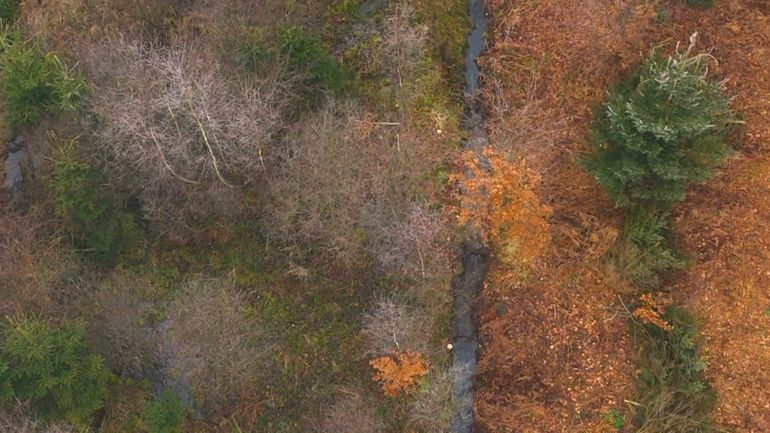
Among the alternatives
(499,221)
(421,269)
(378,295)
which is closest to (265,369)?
(378,295)

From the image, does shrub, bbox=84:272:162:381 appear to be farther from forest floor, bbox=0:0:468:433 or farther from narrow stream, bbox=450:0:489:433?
narrow stream, bbox=450:0:489:433

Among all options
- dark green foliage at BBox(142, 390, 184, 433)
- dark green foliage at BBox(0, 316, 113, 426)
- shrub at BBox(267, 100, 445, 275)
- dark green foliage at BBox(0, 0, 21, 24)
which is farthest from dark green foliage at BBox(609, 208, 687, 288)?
dark green foliage at BBox(0, 0, 21, 24)

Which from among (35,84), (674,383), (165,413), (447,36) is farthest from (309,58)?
(674,383)

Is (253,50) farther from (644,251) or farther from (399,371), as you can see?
(644,251)

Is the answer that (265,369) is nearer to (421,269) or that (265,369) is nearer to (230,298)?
(230,298)

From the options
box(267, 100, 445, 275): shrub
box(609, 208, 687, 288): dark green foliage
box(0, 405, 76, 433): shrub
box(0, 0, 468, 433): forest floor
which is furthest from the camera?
box(267, 100, 445, 275): shrub
